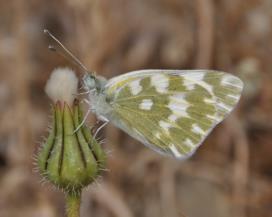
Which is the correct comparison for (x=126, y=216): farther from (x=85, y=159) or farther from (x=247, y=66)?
(x=85, y=159)

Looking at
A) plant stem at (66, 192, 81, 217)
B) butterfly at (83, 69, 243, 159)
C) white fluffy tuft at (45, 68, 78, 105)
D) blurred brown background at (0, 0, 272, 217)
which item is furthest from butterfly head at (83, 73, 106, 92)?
blurred brown background at (0, 0, 272, 217)

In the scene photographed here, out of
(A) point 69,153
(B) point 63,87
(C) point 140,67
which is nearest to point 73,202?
(A) point 69,153

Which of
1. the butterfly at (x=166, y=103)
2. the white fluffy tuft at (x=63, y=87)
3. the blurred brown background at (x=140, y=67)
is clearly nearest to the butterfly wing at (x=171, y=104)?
the butterfly at (x=166, y=103)

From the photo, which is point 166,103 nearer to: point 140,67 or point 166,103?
point 166,103

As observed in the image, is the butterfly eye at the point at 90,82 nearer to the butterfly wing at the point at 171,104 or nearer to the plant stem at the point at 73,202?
the butterfly wing at the point at 171,104

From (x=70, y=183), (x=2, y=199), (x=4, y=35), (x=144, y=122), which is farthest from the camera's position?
(x=4, y=35)

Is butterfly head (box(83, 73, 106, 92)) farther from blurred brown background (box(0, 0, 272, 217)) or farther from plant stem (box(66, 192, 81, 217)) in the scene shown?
blurred brown background (box(0, 0, 272, 217))

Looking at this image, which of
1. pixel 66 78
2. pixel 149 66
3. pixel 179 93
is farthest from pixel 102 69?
pixel 66 78
